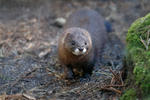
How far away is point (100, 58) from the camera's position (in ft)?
20.8

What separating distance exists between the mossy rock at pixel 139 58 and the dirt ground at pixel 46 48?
439mm

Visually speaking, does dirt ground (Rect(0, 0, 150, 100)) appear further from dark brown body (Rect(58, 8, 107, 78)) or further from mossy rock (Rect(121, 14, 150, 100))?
mossy rock (Rect(121, 14, 150, 100))

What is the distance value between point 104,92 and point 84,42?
1.24 meters

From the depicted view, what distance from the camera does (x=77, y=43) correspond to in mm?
4836

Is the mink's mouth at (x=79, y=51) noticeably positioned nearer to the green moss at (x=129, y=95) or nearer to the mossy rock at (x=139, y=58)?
the mossy rock at (x=139, y=58)

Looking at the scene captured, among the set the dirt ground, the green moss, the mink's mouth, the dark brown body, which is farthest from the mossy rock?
the dark brown body

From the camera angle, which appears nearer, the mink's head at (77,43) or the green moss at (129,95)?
the green moss at (129,95)

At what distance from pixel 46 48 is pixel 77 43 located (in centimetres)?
212

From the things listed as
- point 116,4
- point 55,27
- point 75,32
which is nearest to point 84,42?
point 75,32

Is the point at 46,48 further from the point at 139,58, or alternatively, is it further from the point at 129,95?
the point at 129,95

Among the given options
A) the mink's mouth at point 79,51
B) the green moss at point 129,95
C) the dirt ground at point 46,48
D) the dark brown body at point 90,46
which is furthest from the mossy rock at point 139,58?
the dark brown body at point 90,46

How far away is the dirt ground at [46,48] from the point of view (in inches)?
179

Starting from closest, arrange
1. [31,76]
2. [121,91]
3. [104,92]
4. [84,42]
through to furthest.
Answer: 1. [121,91]
2. [104,92]
3. [84,42]
4. [31,76]

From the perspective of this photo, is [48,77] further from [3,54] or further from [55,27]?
[55,27]
